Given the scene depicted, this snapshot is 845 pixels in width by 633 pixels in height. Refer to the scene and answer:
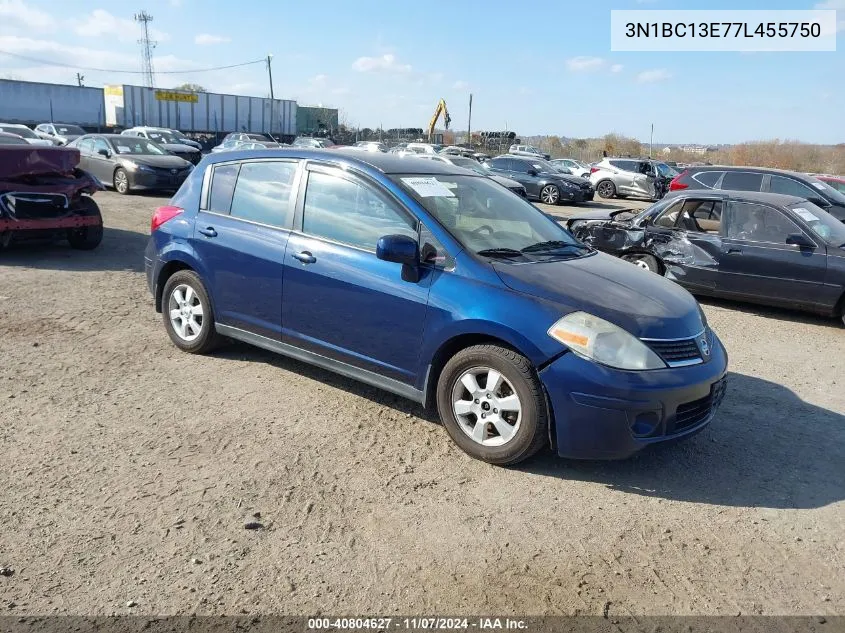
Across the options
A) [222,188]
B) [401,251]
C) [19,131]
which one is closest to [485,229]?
[401,251]

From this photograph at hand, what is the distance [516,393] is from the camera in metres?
3.88

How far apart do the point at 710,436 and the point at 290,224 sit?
10.6 feet

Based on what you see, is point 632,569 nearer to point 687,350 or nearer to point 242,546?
point 687,350

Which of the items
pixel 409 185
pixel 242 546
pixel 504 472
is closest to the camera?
pixel 242 546

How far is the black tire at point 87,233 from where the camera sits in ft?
32.5

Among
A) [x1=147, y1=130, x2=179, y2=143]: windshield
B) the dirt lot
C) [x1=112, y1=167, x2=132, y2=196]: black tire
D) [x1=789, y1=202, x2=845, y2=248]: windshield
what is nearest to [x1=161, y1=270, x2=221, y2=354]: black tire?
the dirt lot

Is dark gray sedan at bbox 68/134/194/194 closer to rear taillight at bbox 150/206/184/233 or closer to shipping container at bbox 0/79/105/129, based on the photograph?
rear taillight at bbox 150/206/184/233

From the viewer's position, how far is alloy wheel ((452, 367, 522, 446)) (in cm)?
394

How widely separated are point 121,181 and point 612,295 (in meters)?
A: 16.2

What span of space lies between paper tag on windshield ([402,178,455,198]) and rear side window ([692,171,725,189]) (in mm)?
10416

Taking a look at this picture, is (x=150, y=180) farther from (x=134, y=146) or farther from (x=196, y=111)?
(x=196, y=111)

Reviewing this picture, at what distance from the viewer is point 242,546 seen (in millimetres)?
3166

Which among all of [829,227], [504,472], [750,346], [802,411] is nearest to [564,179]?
[829,227]

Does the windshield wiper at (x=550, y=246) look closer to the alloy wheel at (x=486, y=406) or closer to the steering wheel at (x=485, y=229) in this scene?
the steering wheel at (x=485, y=229)
